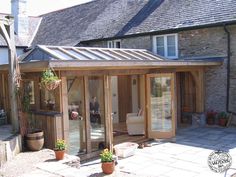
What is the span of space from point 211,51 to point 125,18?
6418 millimetres

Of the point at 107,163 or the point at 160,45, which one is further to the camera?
the point at 160,45

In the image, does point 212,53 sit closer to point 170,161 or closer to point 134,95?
point 134,95

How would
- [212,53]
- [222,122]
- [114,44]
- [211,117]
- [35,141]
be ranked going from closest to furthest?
[35,141] → [222,122] → [211,117] → [212,53] → [114,44]

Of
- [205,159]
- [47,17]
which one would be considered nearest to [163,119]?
[205,159]

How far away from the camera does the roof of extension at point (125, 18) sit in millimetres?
14188

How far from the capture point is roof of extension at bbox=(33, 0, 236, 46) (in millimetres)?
14188

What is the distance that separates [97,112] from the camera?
30.6 ft

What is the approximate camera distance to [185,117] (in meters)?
14.3

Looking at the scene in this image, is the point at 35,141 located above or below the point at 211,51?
below

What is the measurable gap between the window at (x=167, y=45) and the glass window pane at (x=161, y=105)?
178 inches

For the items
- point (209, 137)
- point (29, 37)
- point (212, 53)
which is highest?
point (29, 37)

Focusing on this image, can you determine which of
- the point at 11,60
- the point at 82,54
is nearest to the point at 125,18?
the point at 82,54

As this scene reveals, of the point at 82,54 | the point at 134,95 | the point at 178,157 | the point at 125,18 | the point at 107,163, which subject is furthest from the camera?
→ the point at 125,18

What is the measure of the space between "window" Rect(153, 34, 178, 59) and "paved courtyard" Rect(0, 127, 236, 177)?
4.81 m
